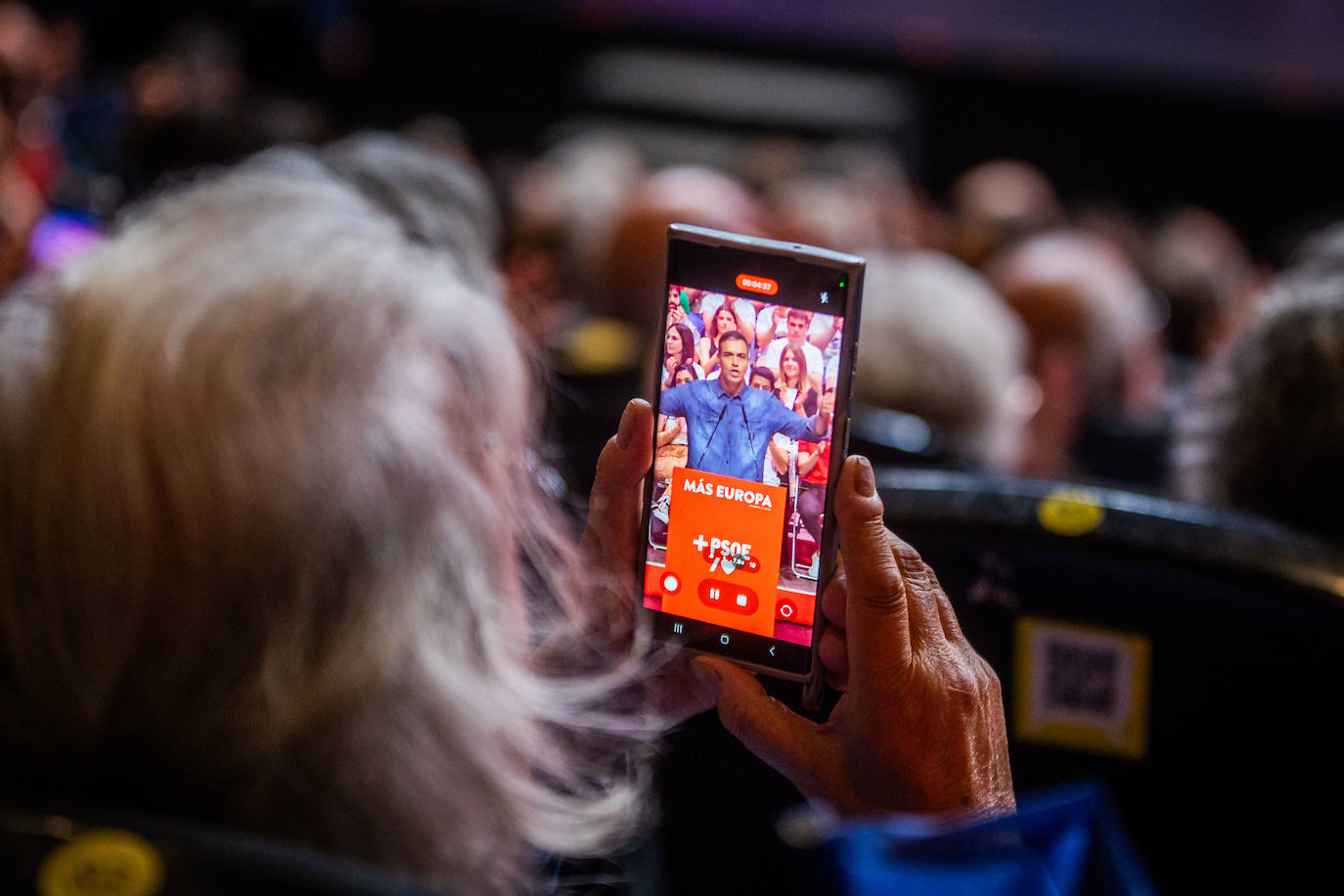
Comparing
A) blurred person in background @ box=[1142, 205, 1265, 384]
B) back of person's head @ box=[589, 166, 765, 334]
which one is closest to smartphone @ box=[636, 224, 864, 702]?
back of person's head @ box=[589, 166, 765, 334]

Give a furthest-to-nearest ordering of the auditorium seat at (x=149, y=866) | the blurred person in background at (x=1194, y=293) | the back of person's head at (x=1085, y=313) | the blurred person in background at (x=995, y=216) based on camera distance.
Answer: the blurred person in background at (x=995, y=216), the blurred person in background at (x=1194, y=293), the back of person's head at (x=1085, y=313), the auditorium seat at (x=149, y=866)

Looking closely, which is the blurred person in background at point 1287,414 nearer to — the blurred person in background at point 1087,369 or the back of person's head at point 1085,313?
the blurred person in background at point 1087,369

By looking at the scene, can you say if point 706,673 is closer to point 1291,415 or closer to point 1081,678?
point 1081,678

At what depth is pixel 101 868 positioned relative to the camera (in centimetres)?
48

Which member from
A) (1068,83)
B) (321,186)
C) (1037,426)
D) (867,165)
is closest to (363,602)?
(321,186)

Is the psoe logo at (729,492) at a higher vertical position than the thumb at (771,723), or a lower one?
higher

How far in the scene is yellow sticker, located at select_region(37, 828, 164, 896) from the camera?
1.57 feet

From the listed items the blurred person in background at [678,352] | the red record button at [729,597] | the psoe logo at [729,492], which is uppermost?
the blurred person in background at [678,352]

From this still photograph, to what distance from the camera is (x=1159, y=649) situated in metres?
0.87

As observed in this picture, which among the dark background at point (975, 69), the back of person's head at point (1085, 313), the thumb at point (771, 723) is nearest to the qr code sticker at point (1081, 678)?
the thumb at point (771, 723)

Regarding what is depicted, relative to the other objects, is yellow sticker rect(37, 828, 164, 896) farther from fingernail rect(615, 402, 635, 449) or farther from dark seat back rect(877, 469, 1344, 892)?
dark seat back rect(877, 469, 1344, 892)

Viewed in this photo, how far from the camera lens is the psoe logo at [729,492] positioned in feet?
2.29

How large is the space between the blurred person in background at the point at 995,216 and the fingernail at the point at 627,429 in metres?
3.08

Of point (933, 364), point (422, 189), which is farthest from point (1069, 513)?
point (422, 189)
